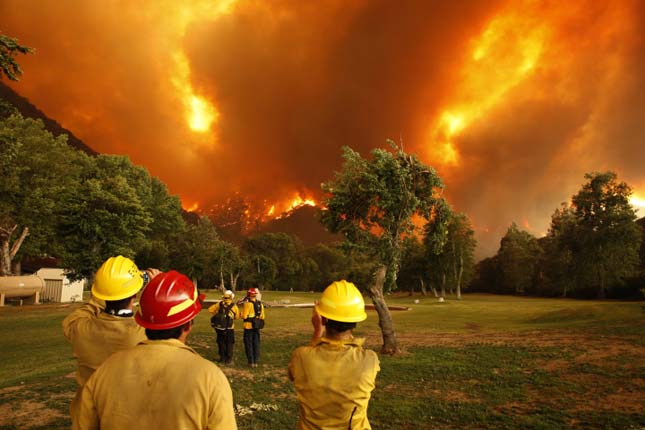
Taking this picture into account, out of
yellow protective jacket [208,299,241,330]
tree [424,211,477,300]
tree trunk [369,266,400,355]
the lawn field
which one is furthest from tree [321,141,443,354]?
tree [424,211,477,300]

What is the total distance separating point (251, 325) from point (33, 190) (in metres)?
37.1

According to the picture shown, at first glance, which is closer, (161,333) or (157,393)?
(157,393)

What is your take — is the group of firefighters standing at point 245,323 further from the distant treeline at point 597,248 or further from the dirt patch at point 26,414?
the distant treeline at point 597,248

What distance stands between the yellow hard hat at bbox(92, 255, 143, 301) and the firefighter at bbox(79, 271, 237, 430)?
2024mm

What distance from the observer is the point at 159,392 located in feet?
8.67

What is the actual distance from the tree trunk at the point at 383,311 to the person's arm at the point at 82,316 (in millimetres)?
13737

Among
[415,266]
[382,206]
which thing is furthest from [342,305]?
[415,266]

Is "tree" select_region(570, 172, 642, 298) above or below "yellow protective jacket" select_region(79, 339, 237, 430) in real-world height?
above

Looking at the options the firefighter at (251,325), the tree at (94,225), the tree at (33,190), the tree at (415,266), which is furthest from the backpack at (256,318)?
the tree at (415,266)

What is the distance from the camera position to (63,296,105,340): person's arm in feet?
16.4

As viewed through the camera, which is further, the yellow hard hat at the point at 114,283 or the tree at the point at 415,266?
the tree at the point at 415,266

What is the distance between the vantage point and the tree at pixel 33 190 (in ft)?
125

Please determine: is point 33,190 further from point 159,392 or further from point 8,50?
point 159,392

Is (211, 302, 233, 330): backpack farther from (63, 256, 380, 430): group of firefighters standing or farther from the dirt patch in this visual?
(63, 256, 380, 430): group of firefighters standing
